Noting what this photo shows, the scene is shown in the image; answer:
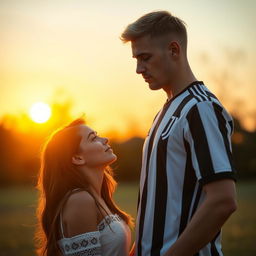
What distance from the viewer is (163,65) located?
2.60 metres

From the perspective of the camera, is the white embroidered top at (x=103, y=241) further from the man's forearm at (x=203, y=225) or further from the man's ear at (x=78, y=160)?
the man's forearm at (x=203, y=225)

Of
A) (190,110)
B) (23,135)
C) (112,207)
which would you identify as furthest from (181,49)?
(23,135)

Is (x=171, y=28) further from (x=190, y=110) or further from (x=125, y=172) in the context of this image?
(x=125, y=172)

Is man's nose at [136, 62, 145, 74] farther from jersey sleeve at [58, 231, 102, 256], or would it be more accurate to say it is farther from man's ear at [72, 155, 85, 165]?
jersey sleeve at [58, 231, 102, 256]

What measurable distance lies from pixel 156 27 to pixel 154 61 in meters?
0.18

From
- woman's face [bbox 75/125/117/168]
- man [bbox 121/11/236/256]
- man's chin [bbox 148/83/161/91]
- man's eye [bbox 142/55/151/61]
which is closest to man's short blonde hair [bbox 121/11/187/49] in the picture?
man [bbox 121/11/236/256]

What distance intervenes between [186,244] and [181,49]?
1.01m

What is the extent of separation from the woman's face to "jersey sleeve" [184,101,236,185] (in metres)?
1.13

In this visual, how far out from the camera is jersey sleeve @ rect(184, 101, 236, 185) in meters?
2.18

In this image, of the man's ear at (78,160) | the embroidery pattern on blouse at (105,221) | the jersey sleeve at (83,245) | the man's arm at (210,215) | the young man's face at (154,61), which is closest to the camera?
the man's arm at (210,215)

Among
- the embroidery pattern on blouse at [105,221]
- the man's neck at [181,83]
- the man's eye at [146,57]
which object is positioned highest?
the man's eye at [146,57]

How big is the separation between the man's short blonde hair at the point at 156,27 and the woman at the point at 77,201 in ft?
2.88

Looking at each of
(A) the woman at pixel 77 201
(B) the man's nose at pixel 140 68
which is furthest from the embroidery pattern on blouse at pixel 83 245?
(B) the man's nose at pixel 140 68

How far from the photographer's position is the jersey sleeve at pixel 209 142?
2182 millimetres
